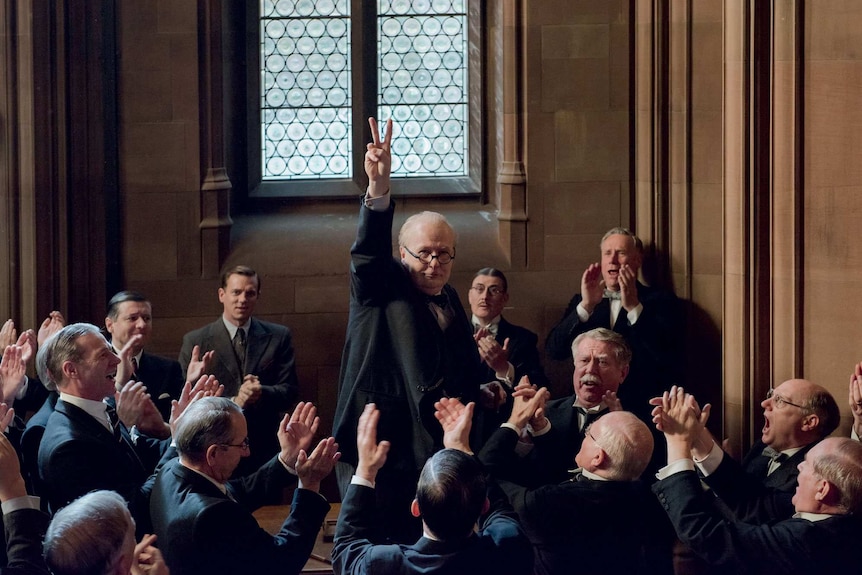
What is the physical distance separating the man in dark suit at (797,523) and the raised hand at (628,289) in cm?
301

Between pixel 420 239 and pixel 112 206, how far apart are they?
3.54 metres

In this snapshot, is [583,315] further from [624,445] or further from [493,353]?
Answer: [624,445]

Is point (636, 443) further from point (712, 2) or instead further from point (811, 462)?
point (712, 2)

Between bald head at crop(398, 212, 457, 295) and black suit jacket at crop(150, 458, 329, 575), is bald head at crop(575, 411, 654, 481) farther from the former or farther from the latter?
bald head at crop(398, 212, 457, 295)

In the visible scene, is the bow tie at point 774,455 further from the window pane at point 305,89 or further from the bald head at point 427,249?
the window pane at point 305,89

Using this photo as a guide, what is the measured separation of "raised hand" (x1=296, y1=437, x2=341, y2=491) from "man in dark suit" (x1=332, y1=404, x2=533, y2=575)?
26 centimetres

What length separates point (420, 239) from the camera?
4977 mm

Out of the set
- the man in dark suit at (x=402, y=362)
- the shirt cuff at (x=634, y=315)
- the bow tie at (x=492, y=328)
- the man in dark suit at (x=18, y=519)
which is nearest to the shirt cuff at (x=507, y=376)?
the bow tie at (x=492, y=328)

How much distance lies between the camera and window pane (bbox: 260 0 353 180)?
28.2 feet

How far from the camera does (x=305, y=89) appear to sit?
866 centimetres

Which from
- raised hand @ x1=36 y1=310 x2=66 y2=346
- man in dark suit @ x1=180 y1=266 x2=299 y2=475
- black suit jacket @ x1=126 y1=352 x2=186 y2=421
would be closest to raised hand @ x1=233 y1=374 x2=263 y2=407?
man in dark suit @ x1=180 y1=266 x2=299 y2=475

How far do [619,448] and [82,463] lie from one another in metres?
1.66

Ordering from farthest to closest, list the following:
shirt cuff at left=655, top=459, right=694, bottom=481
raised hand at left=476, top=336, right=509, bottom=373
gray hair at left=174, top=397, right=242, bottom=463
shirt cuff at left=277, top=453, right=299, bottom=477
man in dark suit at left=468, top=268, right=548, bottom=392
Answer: man in dark suit at left=468, top=268, right=548, bottom=392 < raised hand at left=476, top=336, right=509, bottom=373 < shirt cuff at left=277, top=453, right=299, bottom=477 < shirt cuff at left=655, top=459, right=694, bottom=481 < gray hair at left=174, top=397, right=242, bottom=463

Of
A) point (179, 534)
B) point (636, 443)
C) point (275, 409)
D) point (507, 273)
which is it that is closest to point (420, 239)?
point (636, 443)
